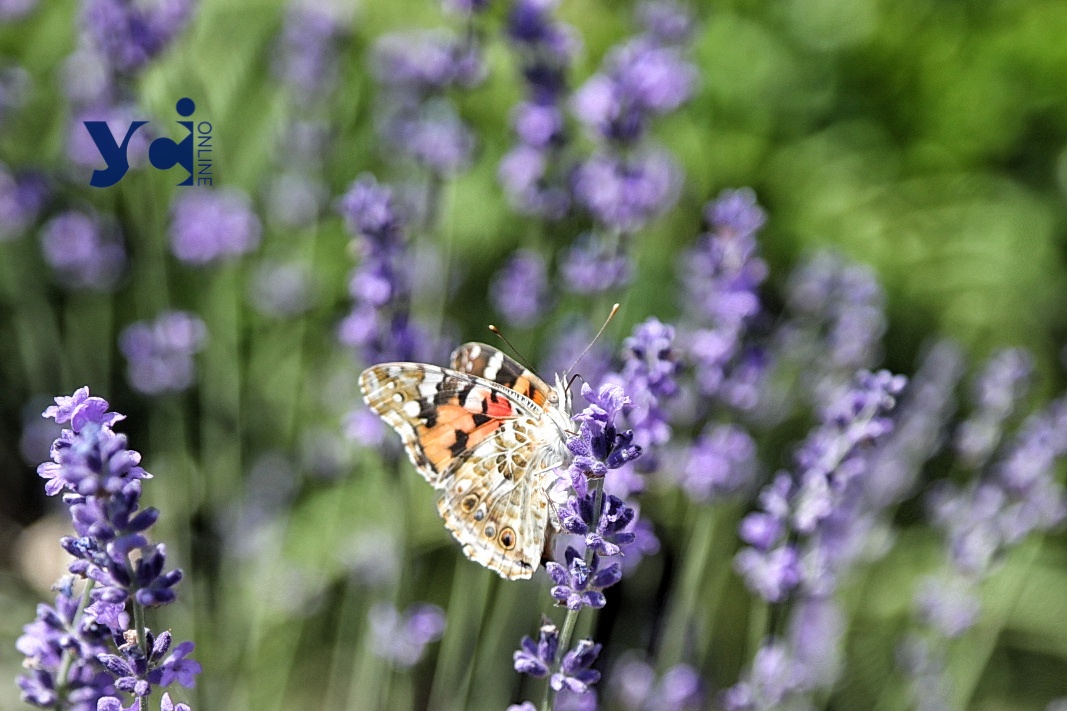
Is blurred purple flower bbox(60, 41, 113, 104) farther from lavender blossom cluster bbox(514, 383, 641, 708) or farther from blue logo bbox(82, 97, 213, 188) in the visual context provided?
lavender blossom cluster bbox(514, 383, 641, 708)

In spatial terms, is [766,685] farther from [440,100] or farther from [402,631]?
[440,100]

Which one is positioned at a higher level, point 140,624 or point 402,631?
point 402,631

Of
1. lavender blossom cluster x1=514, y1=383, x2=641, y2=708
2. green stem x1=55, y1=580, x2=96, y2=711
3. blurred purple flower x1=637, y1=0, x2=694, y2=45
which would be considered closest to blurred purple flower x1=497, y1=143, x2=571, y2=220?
blurred purple flower x1=637, y1=0, x2=694, y2=45

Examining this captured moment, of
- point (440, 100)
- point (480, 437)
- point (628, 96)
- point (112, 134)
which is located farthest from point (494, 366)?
point (112, 134)

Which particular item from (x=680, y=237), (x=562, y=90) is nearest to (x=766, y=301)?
(x=680, y=237)

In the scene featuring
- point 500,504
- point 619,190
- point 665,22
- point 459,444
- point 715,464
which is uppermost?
point 665,22

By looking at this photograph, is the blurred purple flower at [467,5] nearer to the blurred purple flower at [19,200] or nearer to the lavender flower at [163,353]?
the lavender flower at [163,353]
